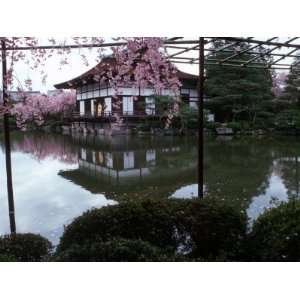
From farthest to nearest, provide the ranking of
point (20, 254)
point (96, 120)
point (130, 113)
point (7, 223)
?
1. point (130, 113)
2. point (96, 120)
3. point (7, 223)
4. point (20, 254)

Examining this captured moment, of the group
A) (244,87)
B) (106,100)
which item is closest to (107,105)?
(106,100)

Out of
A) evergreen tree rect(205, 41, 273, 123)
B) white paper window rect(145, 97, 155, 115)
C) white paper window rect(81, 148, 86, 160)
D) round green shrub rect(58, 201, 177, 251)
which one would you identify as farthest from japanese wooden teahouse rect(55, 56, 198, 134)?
evergreen tree rect(205, 41, 273, 123)

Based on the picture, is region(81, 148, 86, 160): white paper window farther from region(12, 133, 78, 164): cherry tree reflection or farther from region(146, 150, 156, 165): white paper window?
region(146, 150, 156, 165): white paper window

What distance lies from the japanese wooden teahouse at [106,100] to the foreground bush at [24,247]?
1.12 m

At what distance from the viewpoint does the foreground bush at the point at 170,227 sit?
173cm

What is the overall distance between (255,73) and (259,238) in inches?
308

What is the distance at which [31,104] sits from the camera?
2.62 m

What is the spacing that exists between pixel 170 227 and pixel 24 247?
78cm

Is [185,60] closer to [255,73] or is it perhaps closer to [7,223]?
[7,223]

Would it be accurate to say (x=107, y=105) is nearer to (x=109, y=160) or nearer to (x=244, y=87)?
(x=109, y=160)

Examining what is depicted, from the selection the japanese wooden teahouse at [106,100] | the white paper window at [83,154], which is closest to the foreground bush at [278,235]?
the japanese wooden teahouse at [106,100]

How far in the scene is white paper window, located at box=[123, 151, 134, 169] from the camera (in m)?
4.11

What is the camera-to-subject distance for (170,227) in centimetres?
178

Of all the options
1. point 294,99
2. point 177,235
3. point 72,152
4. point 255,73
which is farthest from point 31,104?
point 294,99
